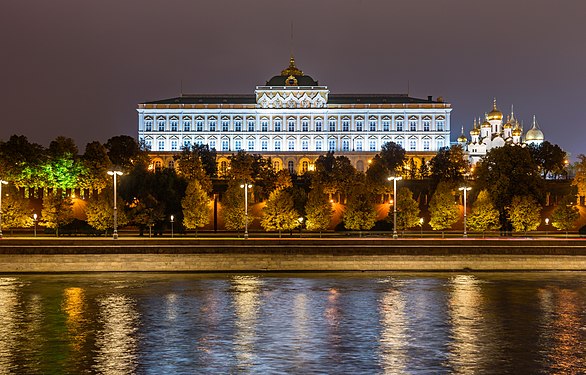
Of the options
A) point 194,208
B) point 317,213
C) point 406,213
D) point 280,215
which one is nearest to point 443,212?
point 406,213

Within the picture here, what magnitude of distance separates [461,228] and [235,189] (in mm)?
26735

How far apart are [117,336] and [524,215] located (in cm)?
6567

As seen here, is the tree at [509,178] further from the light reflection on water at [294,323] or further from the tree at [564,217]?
the light reflection on water at [294,323]

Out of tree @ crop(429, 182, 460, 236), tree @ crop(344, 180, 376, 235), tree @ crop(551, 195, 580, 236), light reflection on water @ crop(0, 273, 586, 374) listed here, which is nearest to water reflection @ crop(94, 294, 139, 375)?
light reflection on water @ crop(0, 273, 586, 374)

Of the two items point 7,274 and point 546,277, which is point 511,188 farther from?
Result: point 7,274

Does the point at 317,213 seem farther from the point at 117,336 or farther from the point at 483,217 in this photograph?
the point at 117,336

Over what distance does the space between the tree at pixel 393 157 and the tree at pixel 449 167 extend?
29.4 ft

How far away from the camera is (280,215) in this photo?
93.8m

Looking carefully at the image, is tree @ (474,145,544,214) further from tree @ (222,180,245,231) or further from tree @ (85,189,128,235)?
tree @ (85,189,128,235)

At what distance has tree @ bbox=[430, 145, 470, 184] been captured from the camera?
141400 millimetres

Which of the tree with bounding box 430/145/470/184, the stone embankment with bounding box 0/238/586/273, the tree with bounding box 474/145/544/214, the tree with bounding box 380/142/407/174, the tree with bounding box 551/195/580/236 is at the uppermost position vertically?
the tree with bounding box 380/142/407/174

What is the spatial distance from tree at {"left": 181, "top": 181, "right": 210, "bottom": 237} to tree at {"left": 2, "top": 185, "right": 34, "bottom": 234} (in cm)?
1557

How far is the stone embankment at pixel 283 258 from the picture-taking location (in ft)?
190

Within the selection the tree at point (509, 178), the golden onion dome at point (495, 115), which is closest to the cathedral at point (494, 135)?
the golden onion dome at point (495, 115)
